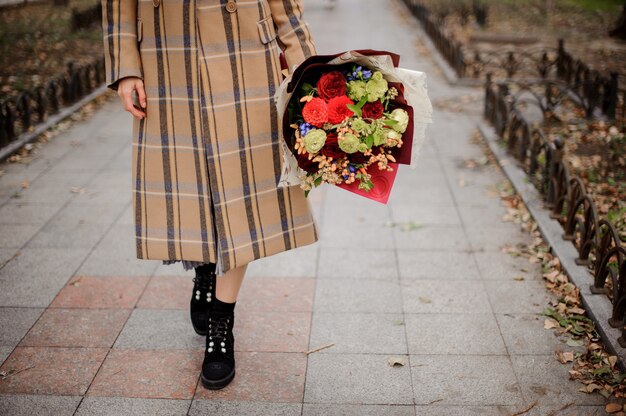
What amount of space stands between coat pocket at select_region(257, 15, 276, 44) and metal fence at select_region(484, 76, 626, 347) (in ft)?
6.92

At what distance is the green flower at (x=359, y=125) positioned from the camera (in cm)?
240

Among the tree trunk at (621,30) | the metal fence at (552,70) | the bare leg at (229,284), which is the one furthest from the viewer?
the tree trunk at (621,30)

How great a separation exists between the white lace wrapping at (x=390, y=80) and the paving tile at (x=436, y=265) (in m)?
1.61

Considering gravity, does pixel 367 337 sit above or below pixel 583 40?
below

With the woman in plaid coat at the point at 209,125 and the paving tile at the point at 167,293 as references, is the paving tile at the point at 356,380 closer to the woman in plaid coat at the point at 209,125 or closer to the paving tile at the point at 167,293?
the woman in plaid coat at the point at 209,125

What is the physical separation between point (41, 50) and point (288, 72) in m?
10.5

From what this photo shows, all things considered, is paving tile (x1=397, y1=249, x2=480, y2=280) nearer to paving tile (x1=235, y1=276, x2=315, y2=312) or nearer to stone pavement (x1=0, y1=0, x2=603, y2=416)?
stone pavement (x1=0, y1=0, x2=603, y2=416)

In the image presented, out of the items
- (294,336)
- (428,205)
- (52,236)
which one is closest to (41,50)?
(52,236)

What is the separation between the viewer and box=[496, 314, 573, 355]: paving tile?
3254 mm

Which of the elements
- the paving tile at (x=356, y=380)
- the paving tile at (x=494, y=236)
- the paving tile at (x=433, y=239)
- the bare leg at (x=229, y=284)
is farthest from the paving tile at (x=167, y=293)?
the paving tile at (x=494, y=236)

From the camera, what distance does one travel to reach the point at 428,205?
523 cm

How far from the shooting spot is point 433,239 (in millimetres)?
4582

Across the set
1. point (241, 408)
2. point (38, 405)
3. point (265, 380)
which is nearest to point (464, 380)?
point (265, 380)

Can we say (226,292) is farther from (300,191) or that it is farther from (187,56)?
(187,56)
